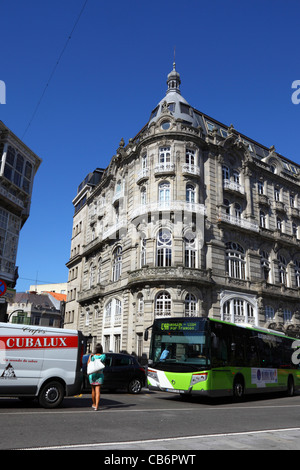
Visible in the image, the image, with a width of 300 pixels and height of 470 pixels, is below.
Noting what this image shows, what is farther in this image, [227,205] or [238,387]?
[227,205]

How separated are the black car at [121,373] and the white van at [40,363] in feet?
18.5

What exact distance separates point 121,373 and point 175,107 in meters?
24.3

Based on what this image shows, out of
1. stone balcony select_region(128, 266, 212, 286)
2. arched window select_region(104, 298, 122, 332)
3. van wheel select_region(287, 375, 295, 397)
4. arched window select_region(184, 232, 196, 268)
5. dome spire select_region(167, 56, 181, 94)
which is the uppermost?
dome spire select_region(167, 56, 181, 94)

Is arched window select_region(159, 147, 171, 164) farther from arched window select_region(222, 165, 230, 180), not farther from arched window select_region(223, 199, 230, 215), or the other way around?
arched window select_region(223, 199, 230, 215)

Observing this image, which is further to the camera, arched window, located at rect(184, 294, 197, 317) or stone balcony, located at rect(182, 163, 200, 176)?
stone balcony, located at rect(182, 163, 200, 176)

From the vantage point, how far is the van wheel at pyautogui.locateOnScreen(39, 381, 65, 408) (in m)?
10.5

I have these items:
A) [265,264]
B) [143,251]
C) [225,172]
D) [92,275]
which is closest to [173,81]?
[225,172]

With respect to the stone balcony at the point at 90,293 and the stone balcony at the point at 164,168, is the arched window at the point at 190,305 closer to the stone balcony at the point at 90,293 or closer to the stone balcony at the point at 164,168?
the stone balcony at the point at 164,168

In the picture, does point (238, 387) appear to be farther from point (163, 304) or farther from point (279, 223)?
point (279, 223)

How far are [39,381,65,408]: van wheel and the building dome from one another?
25.4 meters

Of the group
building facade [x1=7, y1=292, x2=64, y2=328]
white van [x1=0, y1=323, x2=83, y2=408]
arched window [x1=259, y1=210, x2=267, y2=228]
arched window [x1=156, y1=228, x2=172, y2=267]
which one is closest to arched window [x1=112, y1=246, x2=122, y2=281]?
arched window [x1=156, y1=228, x2=172, y2=267]

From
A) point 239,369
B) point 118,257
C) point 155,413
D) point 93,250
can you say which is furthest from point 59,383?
point 93,250

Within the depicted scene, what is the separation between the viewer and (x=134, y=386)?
57.6ft

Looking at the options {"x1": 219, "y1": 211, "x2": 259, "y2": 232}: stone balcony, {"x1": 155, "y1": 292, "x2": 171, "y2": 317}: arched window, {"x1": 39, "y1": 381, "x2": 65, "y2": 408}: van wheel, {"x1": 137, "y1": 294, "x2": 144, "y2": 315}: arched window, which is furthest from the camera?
{"x1": 219, "y1": 211, "x2": 259, "y2": 232}: stone balcony
